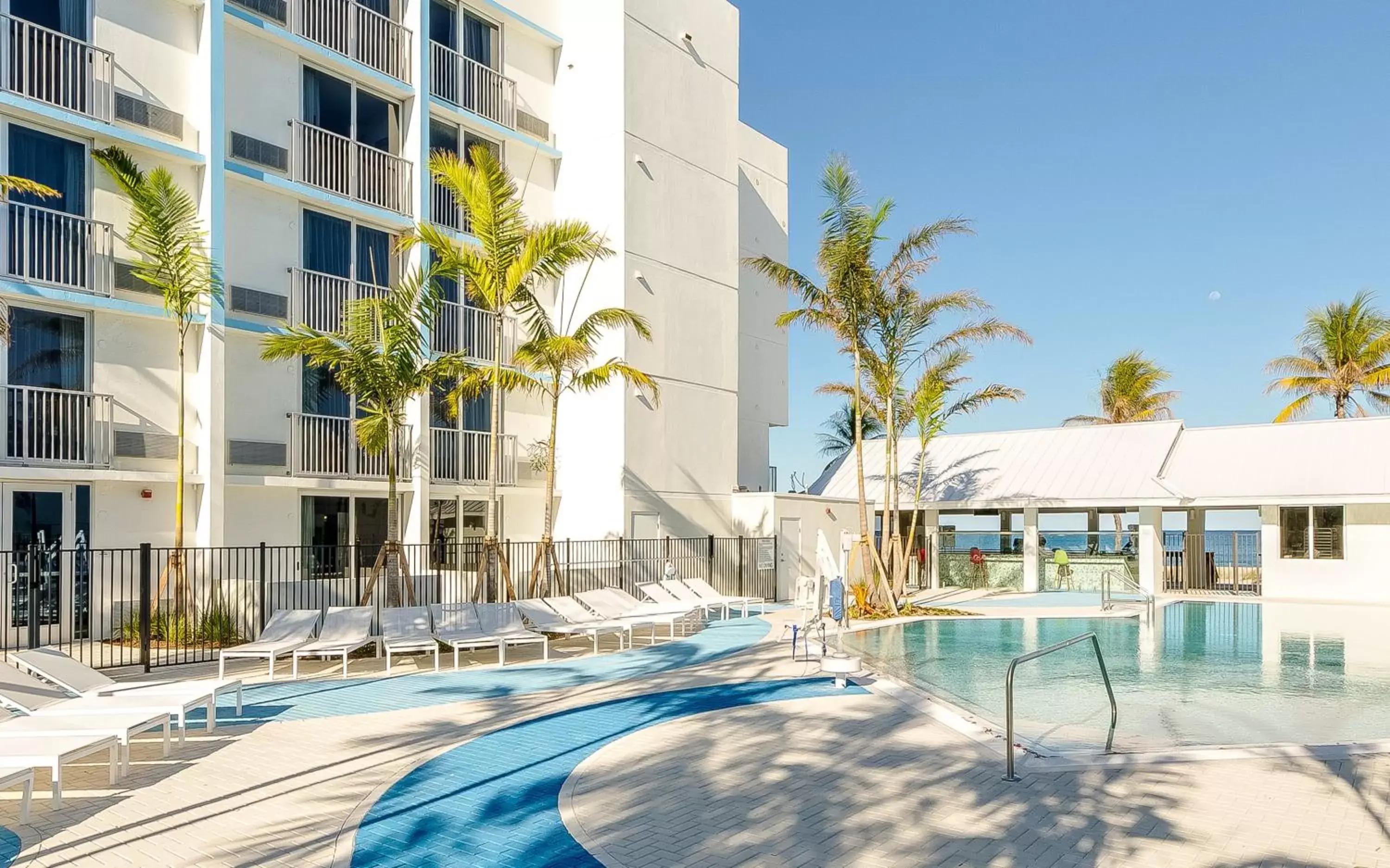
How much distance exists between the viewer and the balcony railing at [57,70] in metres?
14.7

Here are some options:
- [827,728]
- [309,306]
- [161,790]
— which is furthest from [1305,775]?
[309,306]

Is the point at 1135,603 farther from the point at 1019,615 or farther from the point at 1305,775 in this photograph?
the point at 1305,775

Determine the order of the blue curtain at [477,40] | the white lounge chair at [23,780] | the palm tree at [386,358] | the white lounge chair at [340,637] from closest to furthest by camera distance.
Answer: the white lounge chair at [23,780], the white lounge chair at [340,637], the palm tree at [386,358], the blue curtain at [477,40]

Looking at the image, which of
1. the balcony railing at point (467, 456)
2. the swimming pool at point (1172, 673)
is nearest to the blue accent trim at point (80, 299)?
the balcony railing at point (467, 456)

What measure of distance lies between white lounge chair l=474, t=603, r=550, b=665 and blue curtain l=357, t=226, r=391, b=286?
8128mm

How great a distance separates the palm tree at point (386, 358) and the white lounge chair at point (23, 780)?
7642mm

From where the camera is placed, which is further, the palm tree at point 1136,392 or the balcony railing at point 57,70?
the palm tree at point 1136,392

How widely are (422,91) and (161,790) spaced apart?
1640cm

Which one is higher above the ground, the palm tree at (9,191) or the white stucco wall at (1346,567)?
the palm tree at (9,191)

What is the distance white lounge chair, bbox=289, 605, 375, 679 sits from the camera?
472 inches

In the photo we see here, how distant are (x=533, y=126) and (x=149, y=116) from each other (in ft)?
28.9

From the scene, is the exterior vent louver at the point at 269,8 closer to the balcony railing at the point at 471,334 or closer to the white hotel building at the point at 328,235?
the white hotel building at the point at 328,235

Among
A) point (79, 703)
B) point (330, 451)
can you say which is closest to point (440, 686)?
point (79, 703)

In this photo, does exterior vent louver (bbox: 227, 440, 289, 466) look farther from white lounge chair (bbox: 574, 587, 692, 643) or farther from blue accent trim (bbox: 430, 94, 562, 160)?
blue accent trim (bbox: 430, 94, 562, 160)
